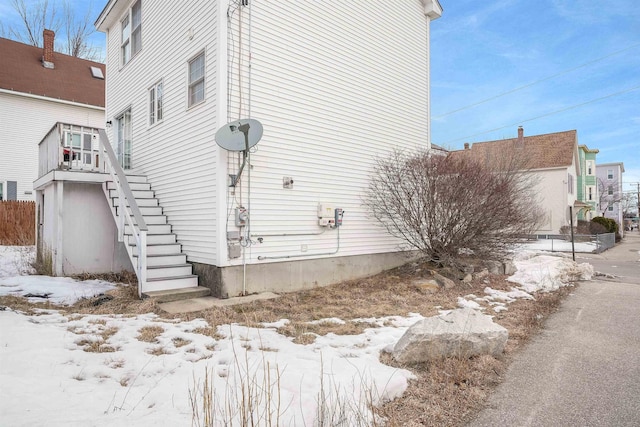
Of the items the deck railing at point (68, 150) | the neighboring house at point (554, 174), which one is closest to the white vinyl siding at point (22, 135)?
the deck railing at point (68, 150)

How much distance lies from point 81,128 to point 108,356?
696 cm

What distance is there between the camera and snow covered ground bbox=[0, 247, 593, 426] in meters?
2.67

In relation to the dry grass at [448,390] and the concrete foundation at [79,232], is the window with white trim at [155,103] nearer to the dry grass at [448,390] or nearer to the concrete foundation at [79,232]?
the concrete foundation at [79,232]

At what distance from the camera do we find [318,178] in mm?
8398

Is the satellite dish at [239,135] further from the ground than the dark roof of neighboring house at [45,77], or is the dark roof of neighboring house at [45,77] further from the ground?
the dark roof of neighboring house at [45,77]

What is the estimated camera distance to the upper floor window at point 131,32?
1014cm

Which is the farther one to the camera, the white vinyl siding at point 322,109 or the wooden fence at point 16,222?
the wooden fence at point 16,222

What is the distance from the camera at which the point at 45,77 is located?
19531 millimetres

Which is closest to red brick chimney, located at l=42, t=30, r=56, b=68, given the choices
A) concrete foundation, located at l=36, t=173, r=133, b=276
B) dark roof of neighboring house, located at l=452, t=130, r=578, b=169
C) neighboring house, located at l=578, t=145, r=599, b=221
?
concrete foundation, located at l=36, t=173, r=133, b=276

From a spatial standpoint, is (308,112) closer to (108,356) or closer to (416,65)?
(416,65)

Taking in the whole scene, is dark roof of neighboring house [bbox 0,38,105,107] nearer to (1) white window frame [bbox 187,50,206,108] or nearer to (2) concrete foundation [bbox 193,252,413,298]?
(1) white window frame [bbox 187,50,206,108]

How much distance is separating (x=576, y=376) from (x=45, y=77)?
24.3m

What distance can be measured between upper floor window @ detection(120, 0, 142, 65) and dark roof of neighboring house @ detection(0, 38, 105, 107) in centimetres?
1068

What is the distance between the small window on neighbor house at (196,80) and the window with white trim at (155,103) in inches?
55.9
